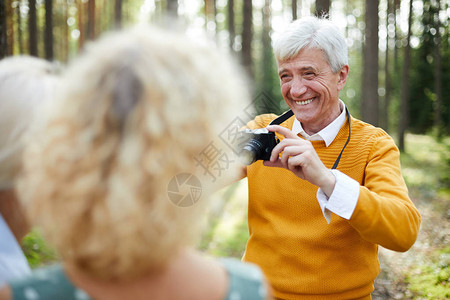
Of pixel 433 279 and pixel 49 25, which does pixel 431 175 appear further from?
pixel 49 25

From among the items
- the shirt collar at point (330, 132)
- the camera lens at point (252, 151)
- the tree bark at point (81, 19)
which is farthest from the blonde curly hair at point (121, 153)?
the tree bark at point (81, 19)

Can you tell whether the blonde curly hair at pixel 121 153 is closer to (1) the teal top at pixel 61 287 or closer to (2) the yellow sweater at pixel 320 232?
(1) the teal top at pixel 61 287

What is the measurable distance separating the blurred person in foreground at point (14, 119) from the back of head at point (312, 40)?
4.57 feet

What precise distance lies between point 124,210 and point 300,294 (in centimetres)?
149

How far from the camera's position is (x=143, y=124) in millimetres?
833

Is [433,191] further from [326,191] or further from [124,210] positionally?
[124,210]

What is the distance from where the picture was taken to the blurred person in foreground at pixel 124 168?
83 centimetres

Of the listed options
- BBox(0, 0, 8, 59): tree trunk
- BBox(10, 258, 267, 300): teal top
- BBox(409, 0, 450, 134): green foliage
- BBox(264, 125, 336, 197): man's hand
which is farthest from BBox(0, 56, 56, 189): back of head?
BBox(409, 0, 450, 134): green foliage

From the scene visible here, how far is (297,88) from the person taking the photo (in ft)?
7.54

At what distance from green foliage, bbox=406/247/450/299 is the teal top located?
3898 mm

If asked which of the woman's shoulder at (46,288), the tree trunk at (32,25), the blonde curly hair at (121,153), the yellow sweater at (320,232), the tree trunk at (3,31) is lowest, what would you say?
the yellow sweater at (320,232)

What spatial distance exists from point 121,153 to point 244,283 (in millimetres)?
436

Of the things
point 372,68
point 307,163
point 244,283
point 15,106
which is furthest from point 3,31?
point 372,68

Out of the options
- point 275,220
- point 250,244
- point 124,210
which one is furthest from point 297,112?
point 124,210
